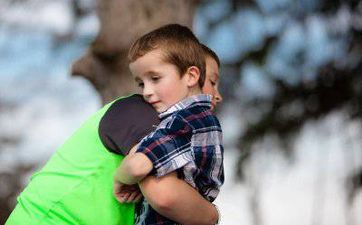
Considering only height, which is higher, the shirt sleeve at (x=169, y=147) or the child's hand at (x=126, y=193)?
the shirt sleeve at (x=169, y=147)

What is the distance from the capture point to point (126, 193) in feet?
6.87

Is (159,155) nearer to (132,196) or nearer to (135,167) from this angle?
(135,167)

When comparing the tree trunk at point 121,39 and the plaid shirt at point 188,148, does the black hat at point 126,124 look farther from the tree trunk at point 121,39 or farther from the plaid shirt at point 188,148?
the tree trunk at point 121,39

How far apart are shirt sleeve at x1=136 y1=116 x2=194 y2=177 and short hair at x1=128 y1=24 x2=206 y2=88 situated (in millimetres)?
164

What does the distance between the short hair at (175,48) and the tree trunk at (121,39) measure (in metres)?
3.28

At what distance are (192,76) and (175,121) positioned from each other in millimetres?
170

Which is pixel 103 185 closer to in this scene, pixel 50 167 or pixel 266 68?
pixel 50 167

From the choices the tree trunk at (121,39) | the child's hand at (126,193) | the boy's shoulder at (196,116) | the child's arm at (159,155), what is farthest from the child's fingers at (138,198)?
the tree trunk at (121,39)

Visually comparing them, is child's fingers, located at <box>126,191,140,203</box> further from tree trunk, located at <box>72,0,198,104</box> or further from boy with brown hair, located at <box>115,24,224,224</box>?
tree trunk, located at <box>72,0,198,104</box>

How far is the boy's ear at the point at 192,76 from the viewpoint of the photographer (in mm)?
2146

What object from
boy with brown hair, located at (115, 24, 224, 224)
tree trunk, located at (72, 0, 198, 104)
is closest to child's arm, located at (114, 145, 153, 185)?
boy with brown hair, located at (115, 24, 224, 224)

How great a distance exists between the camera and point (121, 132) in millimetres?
2045

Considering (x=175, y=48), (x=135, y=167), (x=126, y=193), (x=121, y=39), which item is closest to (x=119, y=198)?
(x=126, y=193)

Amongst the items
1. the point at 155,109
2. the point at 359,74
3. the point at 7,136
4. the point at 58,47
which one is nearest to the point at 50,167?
the point at 155,109
